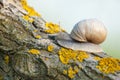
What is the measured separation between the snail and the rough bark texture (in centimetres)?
12

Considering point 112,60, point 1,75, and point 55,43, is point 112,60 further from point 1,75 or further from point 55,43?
point 1,75

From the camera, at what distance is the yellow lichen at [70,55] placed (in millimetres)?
6175

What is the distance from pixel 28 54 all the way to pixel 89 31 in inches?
36.6

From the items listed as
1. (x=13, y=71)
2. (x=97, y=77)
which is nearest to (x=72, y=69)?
(x=97, y=77)

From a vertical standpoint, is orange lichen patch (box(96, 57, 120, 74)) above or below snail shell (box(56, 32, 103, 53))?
below

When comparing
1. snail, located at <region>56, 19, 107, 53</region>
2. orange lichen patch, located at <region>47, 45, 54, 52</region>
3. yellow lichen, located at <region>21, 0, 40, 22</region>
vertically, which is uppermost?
yellow lichen, located at <region>21, 0, 40, 22</region>

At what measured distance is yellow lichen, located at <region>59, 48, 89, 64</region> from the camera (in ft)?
20.3

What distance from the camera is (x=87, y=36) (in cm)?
637

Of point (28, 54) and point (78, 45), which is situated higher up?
point (78, 45)

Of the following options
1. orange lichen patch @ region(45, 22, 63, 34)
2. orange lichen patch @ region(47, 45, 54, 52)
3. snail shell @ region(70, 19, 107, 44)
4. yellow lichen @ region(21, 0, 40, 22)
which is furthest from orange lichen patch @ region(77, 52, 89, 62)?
yellow lichen @ region(21, 0, 40, 22)

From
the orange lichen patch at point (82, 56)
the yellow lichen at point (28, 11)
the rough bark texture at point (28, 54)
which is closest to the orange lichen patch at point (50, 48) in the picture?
the rough bark texture at point (28, 54)

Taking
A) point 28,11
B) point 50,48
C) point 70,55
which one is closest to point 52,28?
point 28,11

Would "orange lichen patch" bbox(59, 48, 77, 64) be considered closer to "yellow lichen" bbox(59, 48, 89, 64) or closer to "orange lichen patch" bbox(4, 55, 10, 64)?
"yellow lichen" bbox(59, 48, 89, 64)

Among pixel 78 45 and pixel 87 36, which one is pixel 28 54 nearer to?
pixel 78 45
